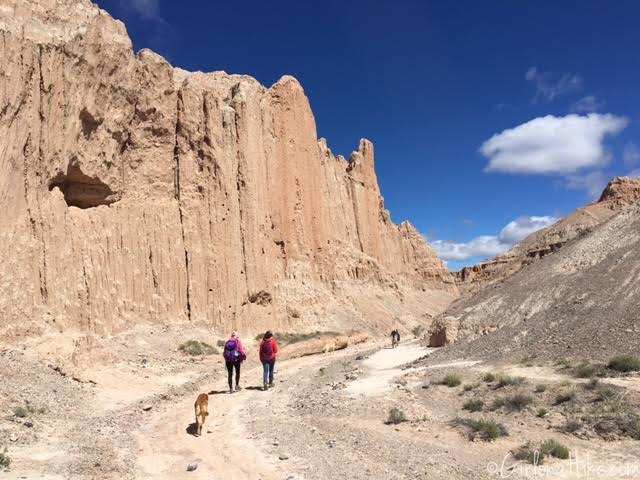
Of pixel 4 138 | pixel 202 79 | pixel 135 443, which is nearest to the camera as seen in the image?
pixel 135 443

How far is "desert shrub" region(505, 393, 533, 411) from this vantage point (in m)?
11.0

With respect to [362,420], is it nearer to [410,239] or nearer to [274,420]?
[274,420]

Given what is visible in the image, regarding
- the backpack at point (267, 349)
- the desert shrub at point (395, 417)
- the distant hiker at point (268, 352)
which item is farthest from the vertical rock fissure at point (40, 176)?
the desert shrub at point (395, 417)

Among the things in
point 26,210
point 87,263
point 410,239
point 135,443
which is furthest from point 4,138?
point 410,239

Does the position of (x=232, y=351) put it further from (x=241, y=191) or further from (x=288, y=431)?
(x=241, y=191)

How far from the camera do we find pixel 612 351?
47.0 feet

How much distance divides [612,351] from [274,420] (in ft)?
30.3

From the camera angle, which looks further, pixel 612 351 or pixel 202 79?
pixel 202 79

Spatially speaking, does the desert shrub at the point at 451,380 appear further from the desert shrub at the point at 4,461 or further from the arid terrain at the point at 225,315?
the desert shrub at the point at 4,461

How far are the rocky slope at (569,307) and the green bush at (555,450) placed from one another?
22.6ft

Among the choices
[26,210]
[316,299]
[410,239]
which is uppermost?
[410,239]

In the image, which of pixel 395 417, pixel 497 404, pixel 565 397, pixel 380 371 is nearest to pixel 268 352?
pixel 380 371

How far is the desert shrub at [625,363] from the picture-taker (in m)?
12.5

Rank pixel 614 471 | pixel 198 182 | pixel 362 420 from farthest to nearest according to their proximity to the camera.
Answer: pixel 198 182
pixel 362 420
pixel 614 471
